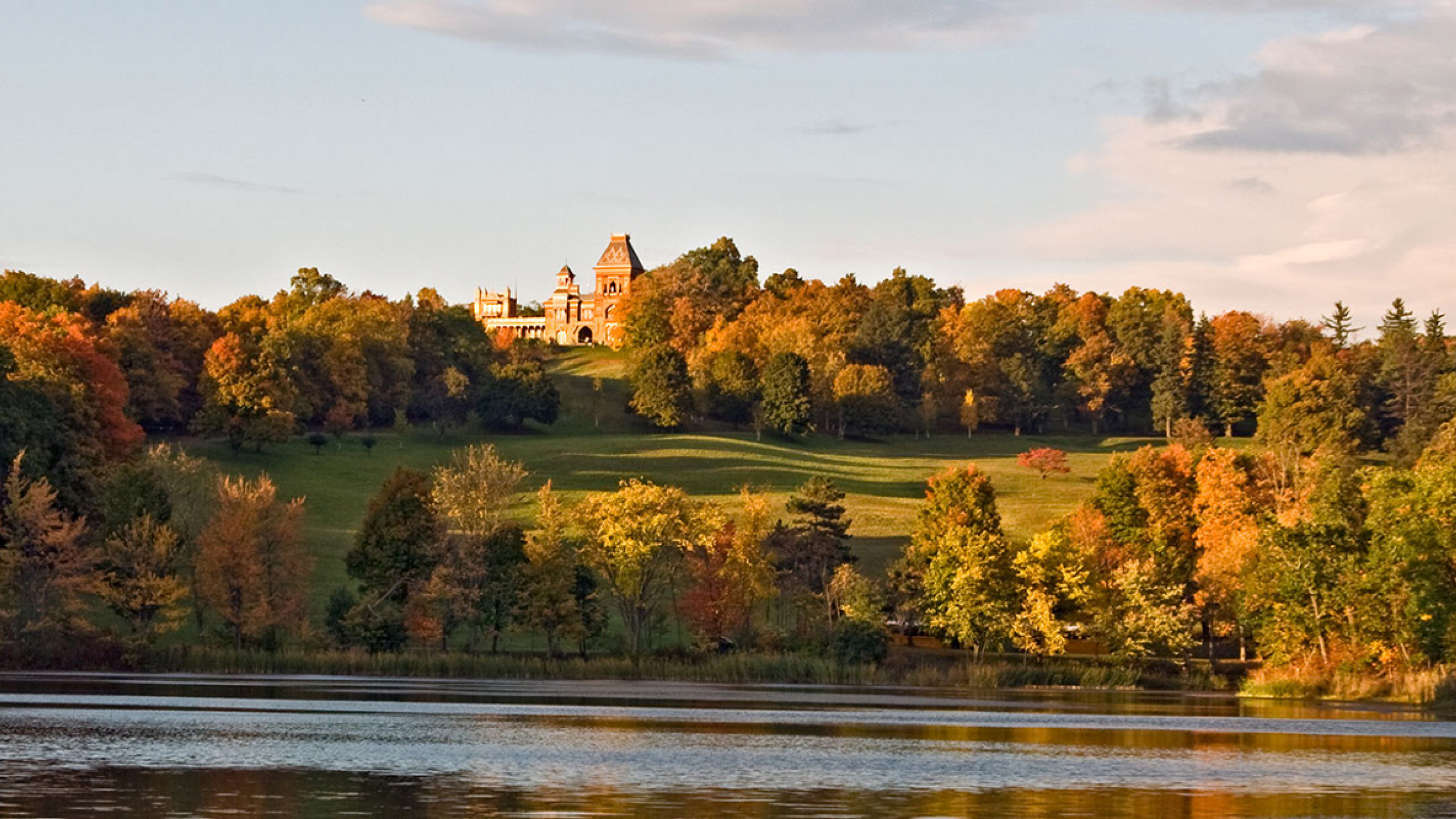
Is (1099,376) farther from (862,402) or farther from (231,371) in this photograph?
(231,371)

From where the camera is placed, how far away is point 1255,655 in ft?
298

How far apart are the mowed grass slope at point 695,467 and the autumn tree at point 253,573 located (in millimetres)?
10124

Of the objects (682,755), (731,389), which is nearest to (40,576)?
(682,755)

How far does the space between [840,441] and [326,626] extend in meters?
94.0

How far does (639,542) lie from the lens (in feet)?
279

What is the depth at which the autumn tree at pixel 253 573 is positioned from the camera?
80.4 m

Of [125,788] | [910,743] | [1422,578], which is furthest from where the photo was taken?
[1422,578]

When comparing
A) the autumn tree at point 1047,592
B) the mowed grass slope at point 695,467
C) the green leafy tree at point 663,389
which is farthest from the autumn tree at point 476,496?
the green leafy tree at point 663,389

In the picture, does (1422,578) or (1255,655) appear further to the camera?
(1255,655)

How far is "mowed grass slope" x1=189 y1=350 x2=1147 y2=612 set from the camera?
117 metres

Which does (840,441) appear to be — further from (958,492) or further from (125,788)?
(125,788)

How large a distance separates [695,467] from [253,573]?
205 ft

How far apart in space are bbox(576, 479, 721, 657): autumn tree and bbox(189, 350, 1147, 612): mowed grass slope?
15635 millimetres

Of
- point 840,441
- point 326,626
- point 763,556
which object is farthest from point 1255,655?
point 840,441
